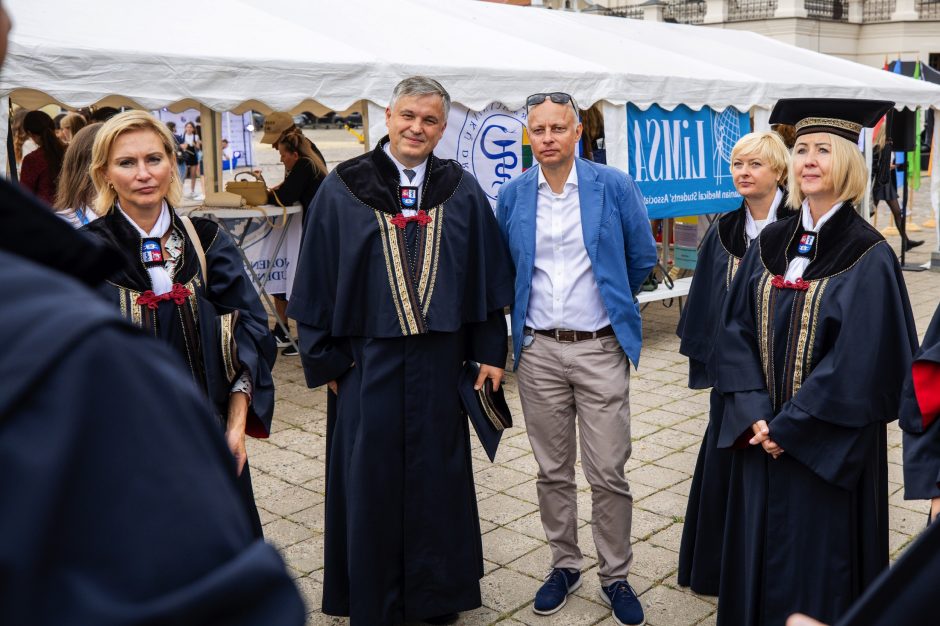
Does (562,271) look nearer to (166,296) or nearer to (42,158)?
(166,296)

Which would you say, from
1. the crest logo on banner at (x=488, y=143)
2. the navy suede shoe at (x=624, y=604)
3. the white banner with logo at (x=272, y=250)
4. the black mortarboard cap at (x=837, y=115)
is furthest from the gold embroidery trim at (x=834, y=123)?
the white banner with logo at (x=272, y=250)

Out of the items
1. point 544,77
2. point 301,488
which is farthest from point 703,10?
point 301,488

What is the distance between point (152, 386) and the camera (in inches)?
31.2

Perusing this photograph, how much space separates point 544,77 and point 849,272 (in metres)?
4.77

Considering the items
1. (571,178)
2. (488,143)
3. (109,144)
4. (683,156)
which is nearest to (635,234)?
(571,178)

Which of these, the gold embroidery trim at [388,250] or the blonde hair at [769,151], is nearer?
the gold embroidery trim at [388,250]

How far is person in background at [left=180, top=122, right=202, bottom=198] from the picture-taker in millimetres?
19297

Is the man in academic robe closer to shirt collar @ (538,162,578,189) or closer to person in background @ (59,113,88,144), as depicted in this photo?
shirt collar @ (538,162,578,189)

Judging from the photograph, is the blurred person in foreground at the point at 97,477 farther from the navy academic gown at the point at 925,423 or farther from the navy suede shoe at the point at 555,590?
the navy suede shoe at the point at 555,590

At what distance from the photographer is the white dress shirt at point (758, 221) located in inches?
168

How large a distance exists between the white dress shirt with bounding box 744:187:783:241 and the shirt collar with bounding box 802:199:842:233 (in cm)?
88

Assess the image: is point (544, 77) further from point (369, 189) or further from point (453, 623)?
point (453, 623)

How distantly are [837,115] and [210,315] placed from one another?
2.18 meters

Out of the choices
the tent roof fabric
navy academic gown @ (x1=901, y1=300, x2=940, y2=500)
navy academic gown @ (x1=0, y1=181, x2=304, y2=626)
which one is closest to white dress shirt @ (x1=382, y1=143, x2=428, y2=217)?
navy academic gown @ (x1=901, y1=300, x2=940, y2=500)
